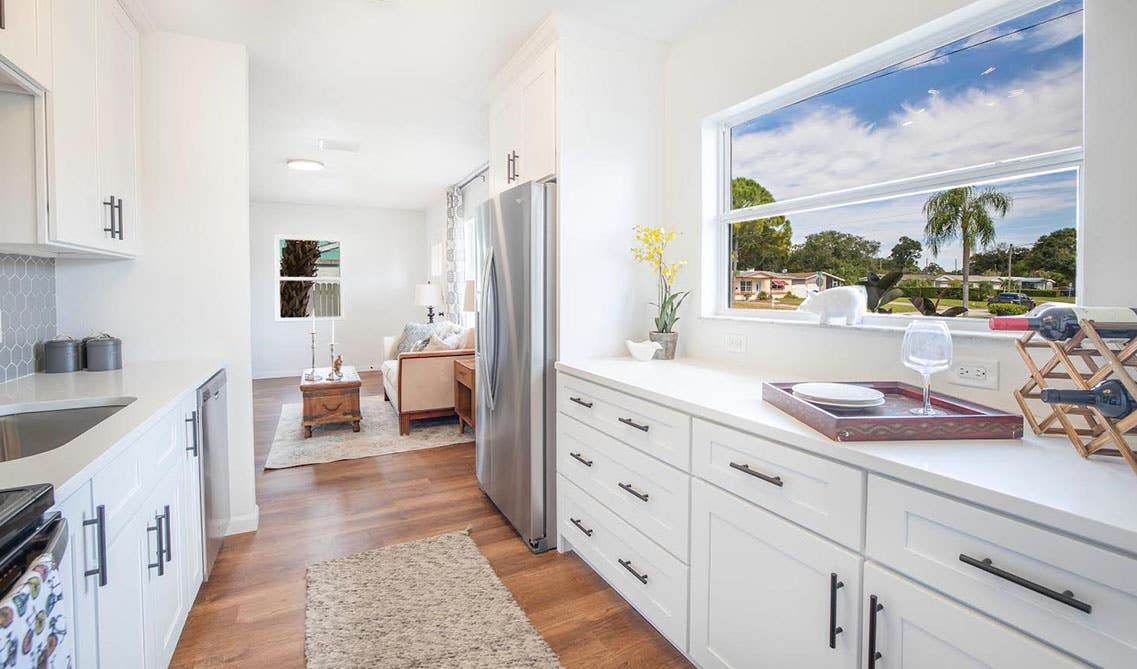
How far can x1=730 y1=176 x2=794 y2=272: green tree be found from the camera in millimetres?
2389

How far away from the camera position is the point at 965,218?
1.74 m

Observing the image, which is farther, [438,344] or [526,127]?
[438,344]

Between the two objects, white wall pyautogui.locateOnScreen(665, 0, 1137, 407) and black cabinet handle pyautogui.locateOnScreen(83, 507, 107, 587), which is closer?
black cabinet handle pyautogui.locateOnScreen(83, 507, 107, 587)

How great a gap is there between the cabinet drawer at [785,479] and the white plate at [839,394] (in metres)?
0.19

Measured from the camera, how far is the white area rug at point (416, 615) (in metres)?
1.79

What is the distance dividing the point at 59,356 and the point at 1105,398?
3.45 meters

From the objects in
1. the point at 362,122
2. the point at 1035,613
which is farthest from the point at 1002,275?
the point at 362,122

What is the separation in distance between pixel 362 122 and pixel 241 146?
4.96 ft

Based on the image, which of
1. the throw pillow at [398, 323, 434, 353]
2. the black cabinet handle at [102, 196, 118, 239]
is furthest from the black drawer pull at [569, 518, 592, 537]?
the throw pillow at [398, 323, 434, 353]

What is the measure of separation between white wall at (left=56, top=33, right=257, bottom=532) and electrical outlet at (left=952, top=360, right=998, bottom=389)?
307cm

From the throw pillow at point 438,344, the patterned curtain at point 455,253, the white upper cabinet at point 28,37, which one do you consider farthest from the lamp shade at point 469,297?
the white upper cabinet at point 28,37

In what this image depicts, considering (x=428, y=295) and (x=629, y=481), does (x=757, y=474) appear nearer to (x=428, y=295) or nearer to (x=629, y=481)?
(x=629, y=481)

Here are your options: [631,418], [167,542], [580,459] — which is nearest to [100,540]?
[167,542]

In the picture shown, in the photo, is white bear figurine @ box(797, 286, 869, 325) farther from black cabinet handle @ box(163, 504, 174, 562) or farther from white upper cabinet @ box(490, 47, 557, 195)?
black cabinet handle @ box(163, 504, 174, 562)
